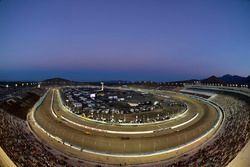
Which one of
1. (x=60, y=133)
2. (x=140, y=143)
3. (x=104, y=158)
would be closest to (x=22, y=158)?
(x=104, y=158)

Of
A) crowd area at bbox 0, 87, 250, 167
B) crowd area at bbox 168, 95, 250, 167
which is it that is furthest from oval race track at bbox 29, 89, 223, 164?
crowd area at bbox 168, 95, 250, 167

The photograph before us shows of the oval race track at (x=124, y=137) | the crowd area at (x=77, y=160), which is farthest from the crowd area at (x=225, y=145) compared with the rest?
the oval race track at (x=124, y=137)

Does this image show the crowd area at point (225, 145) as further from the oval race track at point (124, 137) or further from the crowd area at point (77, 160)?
the oval race track at point (124, 137)

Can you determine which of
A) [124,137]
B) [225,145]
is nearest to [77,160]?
[124,137]

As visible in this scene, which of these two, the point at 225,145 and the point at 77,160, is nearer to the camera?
the point at 77,160

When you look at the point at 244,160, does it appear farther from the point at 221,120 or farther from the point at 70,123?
the point at 70,123

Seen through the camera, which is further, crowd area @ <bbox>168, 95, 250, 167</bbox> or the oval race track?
the oval race track

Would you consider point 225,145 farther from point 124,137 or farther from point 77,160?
point 77,160

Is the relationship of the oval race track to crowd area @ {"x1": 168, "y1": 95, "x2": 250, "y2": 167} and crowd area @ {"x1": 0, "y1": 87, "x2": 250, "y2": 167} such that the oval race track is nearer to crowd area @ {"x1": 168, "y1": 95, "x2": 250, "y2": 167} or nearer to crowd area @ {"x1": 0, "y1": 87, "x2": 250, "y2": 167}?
crowd area @ {"x1": 0, "y1": 87, "x2": 250, "y2": 167}
